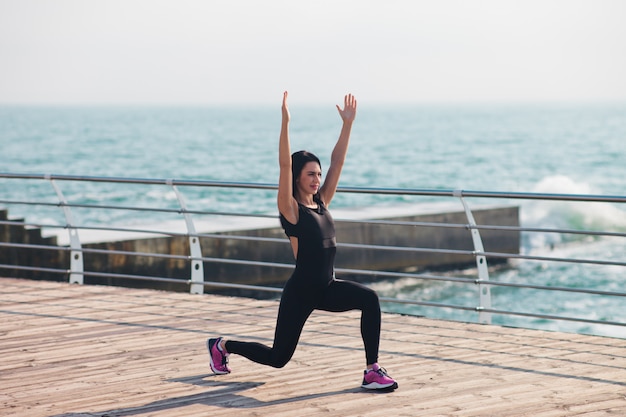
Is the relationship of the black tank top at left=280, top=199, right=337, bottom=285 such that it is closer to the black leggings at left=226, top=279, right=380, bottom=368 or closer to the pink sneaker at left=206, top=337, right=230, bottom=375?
the black leggings at left=226, top=279, right=380, bottom=368

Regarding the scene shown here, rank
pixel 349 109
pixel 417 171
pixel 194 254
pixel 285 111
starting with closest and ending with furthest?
pixel 285 111
pixel 349 109
pixel 194 254
pixel 417 171

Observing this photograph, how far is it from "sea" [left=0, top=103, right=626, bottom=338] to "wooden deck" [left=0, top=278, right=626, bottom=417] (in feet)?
31.5

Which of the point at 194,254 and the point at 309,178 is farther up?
the point at 309,178

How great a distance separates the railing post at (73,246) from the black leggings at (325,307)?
4353 millimetres

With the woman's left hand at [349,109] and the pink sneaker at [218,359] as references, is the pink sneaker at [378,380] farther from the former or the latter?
the woman's left hand at [349,109]

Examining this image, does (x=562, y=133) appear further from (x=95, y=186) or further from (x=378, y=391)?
(x=378, y=391)

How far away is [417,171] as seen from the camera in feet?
215

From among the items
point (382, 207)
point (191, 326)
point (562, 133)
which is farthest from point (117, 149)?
point (191, 326)

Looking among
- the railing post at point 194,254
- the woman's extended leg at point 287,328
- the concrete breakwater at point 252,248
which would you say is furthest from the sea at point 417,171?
the woman's extended leg at point 287,328

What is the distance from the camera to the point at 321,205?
591 cm

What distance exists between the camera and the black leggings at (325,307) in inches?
230

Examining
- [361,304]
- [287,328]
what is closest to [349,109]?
[361,304]

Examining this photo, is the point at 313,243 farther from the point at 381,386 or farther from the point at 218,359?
the point at 218,359

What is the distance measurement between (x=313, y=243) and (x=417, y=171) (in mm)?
60097
